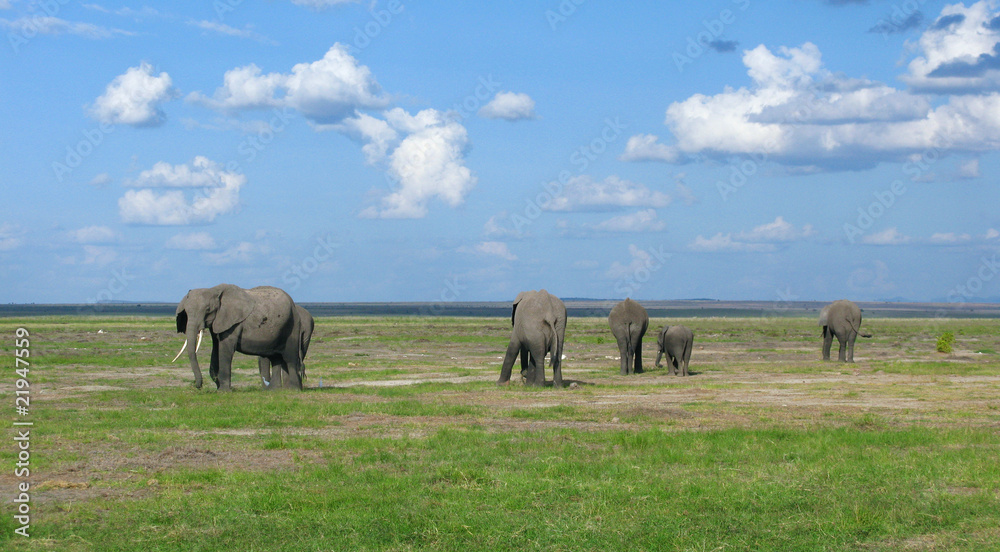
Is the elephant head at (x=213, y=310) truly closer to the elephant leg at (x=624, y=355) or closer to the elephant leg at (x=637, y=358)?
the elephant leg at (x=624, y=355)

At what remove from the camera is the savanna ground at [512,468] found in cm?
1034

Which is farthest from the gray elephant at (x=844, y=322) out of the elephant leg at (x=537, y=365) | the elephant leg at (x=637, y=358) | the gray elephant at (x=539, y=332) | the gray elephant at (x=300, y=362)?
the gray elephant at (x=300, y=362)

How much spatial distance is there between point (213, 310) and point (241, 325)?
0.83 m

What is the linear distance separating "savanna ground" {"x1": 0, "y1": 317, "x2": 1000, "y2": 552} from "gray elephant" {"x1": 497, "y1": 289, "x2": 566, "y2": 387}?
0.93 metres

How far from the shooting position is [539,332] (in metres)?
27.8

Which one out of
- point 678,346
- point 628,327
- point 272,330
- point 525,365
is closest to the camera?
point 272,330

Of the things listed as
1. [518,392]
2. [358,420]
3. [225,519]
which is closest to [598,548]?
[225,519]

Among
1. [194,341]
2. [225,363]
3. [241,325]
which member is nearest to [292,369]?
[225,363]

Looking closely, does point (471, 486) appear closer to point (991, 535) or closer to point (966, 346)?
point (991, 535)

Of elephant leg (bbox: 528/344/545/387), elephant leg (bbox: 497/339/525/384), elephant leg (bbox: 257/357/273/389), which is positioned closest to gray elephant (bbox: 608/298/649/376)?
elephant leg (bbox: 497/339/525/384)

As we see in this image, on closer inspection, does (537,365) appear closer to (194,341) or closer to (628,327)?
(628,327)

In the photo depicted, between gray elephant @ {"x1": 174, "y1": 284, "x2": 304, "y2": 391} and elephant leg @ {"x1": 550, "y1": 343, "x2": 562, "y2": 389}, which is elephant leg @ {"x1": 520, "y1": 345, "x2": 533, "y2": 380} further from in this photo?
gray elephant @ {"x1": 174, "y1": 284, "x2": 304, "y2": 391}

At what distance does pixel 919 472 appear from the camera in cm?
1353

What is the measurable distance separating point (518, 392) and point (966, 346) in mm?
42689
